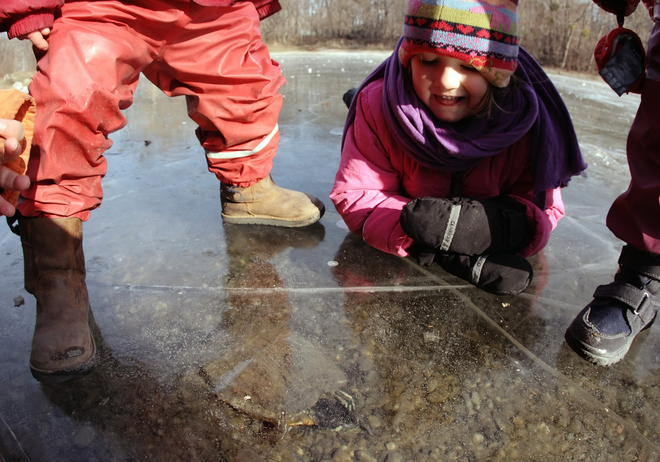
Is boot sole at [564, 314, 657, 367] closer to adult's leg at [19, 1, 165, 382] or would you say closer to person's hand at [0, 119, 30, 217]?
adult's leg at [19, 1, 165, 382]

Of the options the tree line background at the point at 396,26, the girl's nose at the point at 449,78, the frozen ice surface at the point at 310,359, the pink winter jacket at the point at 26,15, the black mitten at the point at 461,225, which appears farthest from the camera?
the tree line background at the point at 396,26

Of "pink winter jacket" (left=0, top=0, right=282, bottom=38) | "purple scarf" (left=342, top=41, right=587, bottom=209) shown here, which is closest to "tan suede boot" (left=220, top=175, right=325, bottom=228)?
"purple scarf" (left=342, top=41, right=587, bottom=209)

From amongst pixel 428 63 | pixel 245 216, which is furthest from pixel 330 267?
pixel 428 63

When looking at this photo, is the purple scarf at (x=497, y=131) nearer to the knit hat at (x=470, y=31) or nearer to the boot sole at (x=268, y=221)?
the knit hat at (x=470, y=31)

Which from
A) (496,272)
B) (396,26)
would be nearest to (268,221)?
(496,272)

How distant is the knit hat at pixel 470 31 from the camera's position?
59.1 inches

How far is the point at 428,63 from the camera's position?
165 centimetres

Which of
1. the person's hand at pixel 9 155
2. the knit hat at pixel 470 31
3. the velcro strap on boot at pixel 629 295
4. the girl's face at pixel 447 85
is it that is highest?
the knit hat at pixel 470 31

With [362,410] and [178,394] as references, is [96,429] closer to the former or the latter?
[178,394]

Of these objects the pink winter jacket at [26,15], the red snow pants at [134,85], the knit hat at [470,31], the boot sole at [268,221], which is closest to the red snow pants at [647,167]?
the knit hat at [470,31]

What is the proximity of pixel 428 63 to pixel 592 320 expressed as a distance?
957mm

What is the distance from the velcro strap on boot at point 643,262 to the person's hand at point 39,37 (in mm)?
1774

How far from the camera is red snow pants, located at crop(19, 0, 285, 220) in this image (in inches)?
51.3

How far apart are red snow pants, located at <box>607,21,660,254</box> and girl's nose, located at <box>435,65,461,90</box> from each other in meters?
0.52
